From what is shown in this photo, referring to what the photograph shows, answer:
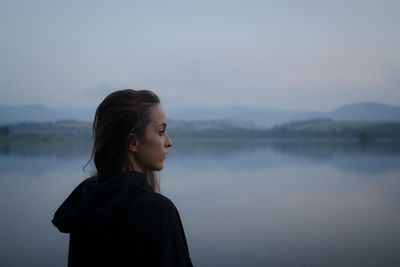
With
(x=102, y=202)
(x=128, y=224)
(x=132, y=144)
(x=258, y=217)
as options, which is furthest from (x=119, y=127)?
(x=258, y=217)

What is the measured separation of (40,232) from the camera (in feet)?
24.1

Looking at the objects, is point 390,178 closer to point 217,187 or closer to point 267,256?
point 217,187

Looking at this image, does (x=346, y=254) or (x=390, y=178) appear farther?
(x=390, y=178)

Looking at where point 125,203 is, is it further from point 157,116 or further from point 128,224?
point 157,116

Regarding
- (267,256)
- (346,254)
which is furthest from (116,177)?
(346,254)

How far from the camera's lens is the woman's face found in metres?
1.74

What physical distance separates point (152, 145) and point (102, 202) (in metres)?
0.40

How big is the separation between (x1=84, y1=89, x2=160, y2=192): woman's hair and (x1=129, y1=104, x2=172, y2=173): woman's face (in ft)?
0.09

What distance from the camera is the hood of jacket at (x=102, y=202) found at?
148 cm

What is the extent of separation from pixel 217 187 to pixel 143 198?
1153 centimetres

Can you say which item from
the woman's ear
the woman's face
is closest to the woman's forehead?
the woman's face

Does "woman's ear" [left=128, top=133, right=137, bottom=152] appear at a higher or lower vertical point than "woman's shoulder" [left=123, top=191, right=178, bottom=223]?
higher

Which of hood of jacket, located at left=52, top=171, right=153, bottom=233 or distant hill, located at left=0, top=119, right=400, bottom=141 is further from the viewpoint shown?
distant hill, located at left=0, top=119, right=400, bottom=141

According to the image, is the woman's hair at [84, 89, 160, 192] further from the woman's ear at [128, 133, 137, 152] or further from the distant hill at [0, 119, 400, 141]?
the distant hill at [0, 119, 400, 141]
